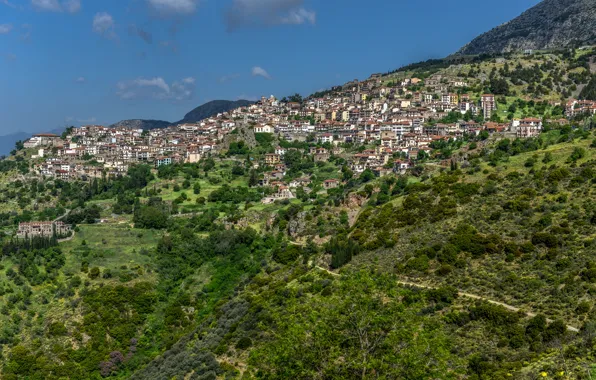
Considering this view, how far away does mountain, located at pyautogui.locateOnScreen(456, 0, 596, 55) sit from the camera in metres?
160

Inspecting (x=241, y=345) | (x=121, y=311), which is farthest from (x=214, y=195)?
(x=241, y=345)

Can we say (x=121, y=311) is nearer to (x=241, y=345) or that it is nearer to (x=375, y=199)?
(x=241, y=345)

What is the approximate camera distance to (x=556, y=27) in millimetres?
175375

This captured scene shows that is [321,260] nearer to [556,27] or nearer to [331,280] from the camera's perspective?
[331,280]

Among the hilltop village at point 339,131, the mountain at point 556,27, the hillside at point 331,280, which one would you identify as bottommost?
the hillside at point 331,280

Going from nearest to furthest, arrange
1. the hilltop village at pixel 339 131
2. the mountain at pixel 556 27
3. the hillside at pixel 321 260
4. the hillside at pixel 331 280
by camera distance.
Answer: the hillside at pixel 331 280 → the hillside at pixel 321 260 → the hilltop village at pixel 339 131 → the mountain at pixel 556 27

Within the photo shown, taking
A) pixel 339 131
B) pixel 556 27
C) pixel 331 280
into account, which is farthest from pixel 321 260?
pixel 556 27

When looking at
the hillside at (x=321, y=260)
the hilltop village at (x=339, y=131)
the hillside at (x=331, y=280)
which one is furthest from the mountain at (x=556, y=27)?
the hillside at (x=331, y=280)

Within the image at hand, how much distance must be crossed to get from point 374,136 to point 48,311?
62.1 meters

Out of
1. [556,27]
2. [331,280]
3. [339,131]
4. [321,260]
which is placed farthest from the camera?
[556,27]

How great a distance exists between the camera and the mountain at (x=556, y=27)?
160 meters

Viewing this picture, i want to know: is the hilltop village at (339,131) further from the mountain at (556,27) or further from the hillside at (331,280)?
the mountain at (556,27)

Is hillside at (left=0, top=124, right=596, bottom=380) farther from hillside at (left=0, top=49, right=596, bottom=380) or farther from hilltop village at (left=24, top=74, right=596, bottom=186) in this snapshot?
hilltop village at (left=24, top=74, right=596, bottom=186)

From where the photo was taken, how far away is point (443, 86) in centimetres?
11350
